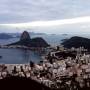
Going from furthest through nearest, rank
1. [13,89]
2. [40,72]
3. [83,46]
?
[83,46]
[40,72]
[13,89]

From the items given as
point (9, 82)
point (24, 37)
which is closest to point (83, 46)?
point (24, 37)

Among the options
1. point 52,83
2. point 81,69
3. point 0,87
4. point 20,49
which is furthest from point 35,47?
point 0,87

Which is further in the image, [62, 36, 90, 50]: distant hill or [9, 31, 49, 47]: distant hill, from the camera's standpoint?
[9, 31, 49, 47]: distant hill

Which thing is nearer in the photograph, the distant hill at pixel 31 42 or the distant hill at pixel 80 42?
the distant hill at pixel 80 42

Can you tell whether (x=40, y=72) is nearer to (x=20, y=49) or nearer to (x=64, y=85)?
(x=64, y=85)

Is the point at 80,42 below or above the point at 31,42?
above

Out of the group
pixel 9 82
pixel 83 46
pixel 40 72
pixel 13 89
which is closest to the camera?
pixel 13 89

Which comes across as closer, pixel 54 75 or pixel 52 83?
pixel 52 83

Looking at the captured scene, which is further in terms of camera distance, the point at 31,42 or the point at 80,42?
the point at 31,42

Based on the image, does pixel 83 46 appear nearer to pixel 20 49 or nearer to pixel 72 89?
pixel 20 49
